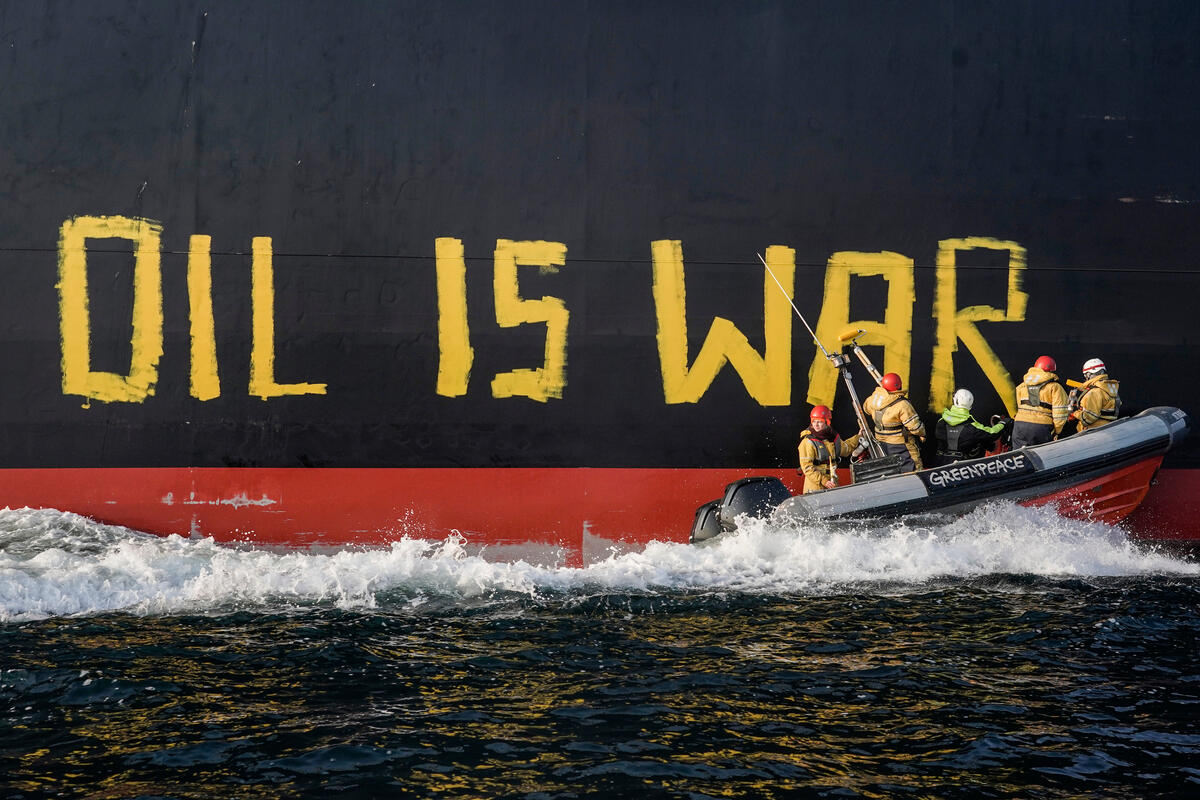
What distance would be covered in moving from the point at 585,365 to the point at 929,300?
270 centimetres

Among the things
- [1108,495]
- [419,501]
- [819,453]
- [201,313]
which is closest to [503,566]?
[419,501]

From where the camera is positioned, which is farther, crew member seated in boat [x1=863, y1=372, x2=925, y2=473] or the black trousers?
the black trousers

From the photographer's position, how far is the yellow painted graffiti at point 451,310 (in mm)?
7777

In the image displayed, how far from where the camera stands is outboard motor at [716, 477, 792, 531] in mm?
7270

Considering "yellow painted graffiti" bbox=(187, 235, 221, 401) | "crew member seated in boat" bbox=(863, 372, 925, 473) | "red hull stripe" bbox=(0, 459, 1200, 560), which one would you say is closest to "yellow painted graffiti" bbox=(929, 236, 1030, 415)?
"crew member seated in boat" bbox=(863, 372, 925, 473)

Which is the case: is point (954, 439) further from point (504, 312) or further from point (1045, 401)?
point (504, 312)

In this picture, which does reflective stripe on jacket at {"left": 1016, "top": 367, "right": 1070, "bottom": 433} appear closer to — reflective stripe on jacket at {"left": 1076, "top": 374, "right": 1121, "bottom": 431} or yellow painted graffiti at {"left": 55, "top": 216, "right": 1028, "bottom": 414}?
reflective stripe on jacket at {"left": 1076, "top": 374, "right": 1121, "bottom": 431}

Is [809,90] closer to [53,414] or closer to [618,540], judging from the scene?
[618,540]

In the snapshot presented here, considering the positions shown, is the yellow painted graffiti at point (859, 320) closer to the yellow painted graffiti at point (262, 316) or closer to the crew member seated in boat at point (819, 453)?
the crew member seated in boat at point (819, 453)

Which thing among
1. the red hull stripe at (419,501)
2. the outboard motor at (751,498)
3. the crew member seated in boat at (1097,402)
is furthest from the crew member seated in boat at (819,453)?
the crew member seated in boat at (1097,402)

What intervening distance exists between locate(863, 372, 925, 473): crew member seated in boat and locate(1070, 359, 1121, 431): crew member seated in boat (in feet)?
3.98

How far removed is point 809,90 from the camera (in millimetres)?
7988

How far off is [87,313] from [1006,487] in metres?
6.69

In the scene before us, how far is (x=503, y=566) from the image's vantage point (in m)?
7.19
